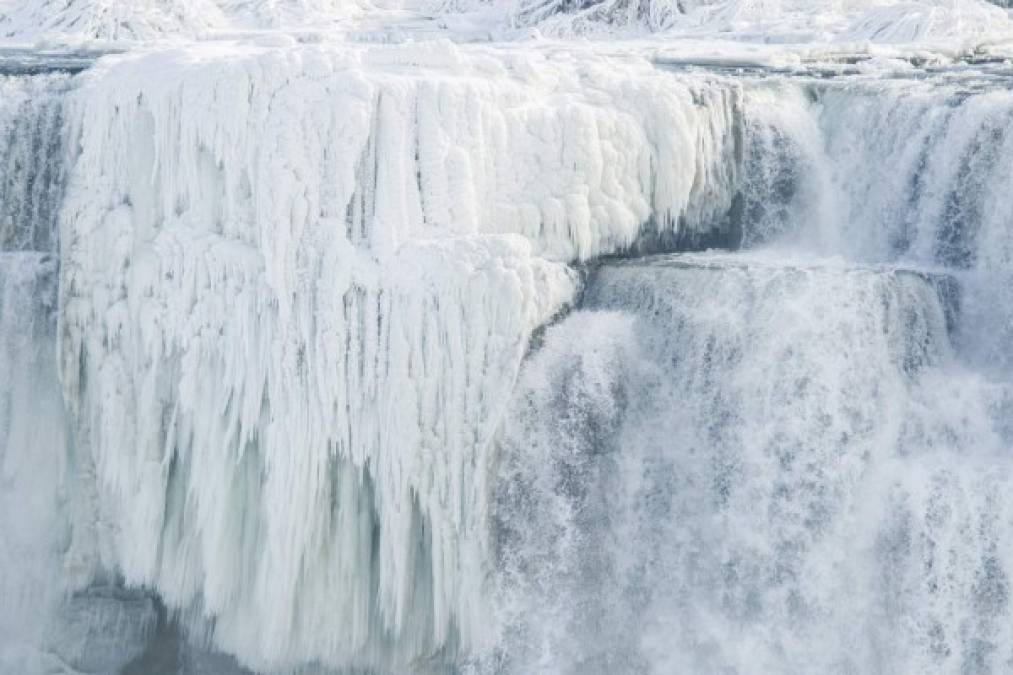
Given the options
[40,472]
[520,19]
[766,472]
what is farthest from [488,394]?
[520,19]

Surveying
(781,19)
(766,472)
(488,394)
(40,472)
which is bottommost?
(40,472)

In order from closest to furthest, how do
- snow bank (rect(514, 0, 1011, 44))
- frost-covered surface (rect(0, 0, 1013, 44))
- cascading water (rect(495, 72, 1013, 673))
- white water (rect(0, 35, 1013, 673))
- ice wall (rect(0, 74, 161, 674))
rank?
cascading water (rect(495, 72, 1013, 673))
white water (rect(0, 35, 1013, 673))
ice wall (rect(0, 74, 161, 674))
snow bank (rect(514, 0, 1011, 44))
frost-covered surface (rect(0, 0, 1013, 44))

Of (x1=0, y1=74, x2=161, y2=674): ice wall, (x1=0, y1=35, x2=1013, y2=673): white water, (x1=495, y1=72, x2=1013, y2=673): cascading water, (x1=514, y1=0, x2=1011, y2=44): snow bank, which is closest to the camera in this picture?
(x1=495, y1=72, x2=1013, y2=673): cascading water

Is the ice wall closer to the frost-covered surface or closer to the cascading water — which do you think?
the cascading water

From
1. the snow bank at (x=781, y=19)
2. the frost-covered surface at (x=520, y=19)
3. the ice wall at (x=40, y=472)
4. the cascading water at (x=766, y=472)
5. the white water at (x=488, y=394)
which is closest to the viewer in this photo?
the cascading water at (x=766, y=472)

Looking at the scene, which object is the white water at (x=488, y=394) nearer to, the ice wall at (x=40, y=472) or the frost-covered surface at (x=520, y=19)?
the ice wall at (x=40, y=472)

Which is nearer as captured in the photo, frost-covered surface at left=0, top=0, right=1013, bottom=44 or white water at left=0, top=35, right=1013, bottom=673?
white water at left=0, top=35, right=1013, bottom=673

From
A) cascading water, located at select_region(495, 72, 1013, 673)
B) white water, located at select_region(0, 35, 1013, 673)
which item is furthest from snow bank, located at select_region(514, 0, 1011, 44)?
cascading water, located at select_region(495, 72, 1013, 673)

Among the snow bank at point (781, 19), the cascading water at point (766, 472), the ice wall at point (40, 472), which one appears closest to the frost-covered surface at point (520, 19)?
the snow bank at point (781, 19)

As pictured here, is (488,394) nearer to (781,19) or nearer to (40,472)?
(40,472)

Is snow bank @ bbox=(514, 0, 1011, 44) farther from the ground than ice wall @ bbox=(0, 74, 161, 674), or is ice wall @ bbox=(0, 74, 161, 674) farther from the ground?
snow bank @ bbox=(514, 0, 1011, 44)

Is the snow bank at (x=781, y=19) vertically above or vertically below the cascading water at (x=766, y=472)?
above
